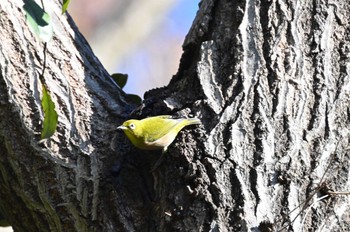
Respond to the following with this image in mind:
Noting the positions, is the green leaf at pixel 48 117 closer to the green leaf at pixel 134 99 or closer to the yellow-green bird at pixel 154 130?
the yellow-green bird at pixel 154 130

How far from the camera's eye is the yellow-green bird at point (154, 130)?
1737 millimetres

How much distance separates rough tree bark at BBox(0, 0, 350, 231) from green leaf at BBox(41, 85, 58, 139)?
0.04 m

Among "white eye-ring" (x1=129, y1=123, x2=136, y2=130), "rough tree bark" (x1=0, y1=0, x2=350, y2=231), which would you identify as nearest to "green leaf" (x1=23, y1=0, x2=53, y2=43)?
"rough tree bark" (x1=0, y1=0, x2=350, y2=231)

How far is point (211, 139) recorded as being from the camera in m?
1.73

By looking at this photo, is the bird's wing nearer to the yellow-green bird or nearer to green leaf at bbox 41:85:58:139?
the yellow-green bird

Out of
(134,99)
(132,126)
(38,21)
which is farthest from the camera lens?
(134,99)

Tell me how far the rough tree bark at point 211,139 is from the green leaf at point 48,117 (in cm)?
4

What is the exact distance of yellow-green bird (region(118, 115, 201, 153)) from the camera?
5.70 ft

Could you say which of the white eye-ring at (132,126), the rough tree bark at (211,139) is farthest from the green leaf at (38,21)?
the white eye-ring at (132,126)

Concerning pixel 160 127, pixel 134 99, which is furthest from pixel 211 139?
pixel 134 99

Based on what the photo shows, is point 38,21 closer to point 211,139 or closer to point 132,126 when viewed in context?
point 132,126

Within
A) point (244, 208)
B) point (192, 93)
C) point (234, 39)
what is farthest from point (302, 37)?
point (244, 208)

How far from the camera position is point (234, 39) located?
72.6 inches

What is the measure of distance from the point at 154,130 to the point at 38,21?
362 millimetres
